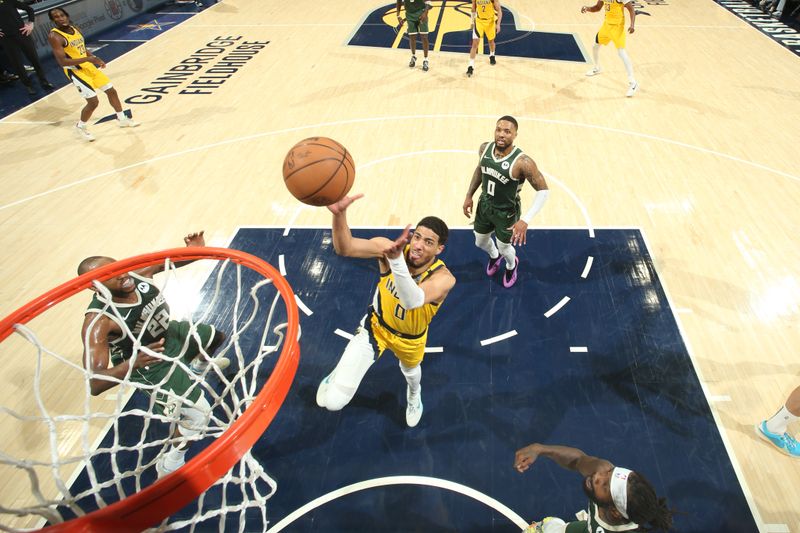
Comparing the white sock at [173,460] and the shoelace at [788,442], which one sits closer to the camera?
the white sock at [173,460]

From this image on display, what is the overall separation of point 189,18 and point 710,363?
1494cm

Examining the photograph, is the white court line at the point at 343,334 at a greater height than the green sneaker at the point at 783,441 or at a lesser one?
greater

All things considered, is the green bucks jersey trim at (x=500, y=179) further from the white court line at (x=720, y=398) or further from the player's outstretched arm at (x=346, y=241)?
the white court line at (x=720, y=398)

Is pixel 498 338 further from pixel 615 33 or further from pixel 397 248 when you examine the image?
pixel 615 33

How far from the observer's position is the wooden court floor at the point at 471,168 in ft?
14.5

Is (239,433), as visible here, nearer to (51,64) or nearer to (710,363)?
(710,363)

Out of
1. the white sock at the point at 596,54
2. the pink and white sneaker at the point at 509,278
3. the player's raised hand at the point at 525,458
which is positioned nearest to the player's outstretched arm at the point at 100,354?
the player's raised hand at the point at 525,458

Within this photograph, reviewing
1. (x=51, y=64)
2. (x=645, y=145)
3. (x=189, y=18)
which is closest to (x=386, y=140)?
(x=645, y=145)

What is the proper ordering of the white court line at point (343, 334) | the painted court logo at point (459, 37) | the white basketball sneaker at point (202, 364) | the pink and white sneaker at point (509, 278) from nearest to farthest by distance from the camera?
the white basketball sneaker at point (202, 364), the white court line at point (343, 334), the pink and white sneaker at point (509, 278), the painted court logo at point (459, 37)

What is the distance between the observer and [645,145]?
288 inches

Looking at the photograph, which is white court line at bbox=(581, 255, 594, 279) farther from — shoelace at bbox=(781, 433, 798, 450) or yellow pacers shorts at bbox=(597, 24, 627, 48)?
yellow pacers shorts at bbox=(597, 24, 627, 48)

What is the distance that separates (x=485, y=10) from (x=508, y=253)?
6.68 m

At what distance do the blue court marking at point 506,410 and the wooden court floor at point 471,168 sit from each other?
1.03 feet

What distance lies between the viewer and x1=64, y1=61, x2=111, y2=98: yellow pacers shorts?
24.7 ft
